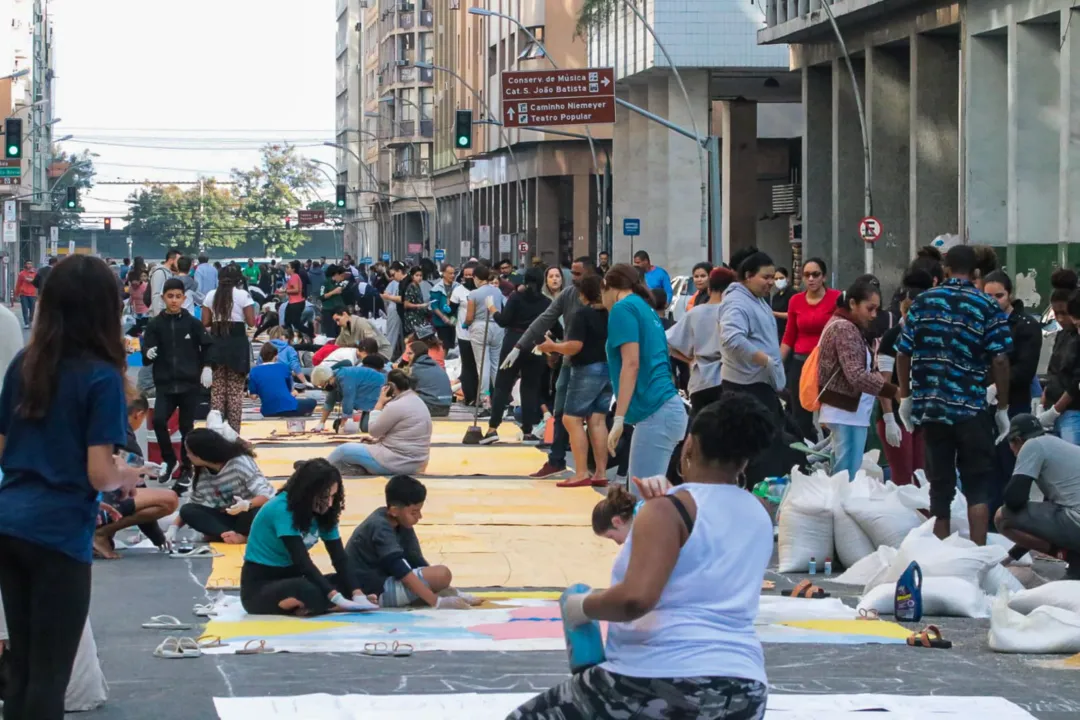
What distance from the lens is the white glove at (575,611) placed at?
4.69m

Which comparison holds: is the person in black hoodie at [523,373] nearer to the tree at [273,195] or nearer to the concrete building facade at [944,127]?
the concrete building facade at [944,127]

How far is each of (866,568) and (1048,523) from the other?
1.18 metres

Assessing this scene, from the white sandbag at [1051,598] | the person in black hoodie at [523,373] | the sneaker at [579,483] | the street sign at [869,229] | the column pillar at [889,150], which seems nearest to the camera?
the white sandbag at [1051,598]

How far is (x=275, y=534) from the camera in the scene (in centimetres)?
930

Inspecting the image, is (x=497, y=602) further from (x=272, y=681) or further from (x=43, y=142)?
(x=43, y=142)

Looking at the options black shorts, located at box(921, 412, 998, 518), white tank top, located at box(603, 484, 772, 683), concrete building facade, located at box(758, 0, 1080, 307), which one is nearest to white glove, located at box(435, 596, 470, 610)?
black shorts, located at box(921, 412, 998, 518)

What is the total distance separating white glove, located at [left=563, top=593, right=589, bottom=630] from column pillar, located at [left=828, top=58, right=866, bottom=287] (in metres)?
38.5

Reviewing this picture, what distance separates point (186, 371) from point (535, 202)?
6452 centimetres

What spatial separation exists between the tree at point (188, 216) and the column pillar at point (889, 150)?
150 meters

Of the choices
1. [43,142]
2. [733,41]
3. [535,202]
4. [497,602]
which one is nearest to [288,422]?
[497,602]

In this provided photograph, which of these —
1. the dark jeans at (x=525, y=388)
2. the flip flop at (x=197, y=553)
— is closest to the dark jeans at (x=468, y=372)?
the dark jeans at (x=525, y=388)

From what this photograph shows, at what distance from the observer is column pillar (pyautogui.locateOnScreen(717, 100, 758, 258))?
192 ft

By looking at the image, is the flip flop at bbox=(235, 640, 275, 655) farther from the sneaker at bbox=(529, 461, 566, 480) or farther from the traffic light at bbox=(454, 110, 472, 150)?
the traffic light at bbox=(454, 110, 472, 150)

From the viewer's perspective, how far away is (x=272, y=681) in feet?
24.9
